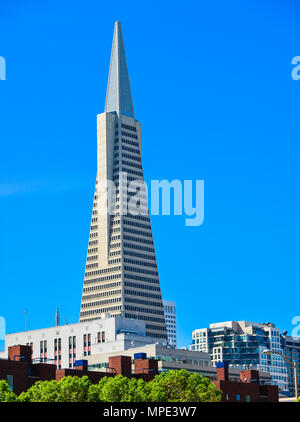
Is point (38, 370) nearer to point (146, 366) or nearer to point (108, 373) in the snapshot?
point (108, 373)

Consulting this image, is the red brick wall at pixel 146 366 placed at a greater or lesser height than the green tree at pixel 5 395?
greater

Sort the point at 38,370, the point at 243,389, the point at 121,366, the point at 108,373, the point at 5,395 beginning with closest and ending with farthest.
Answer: the point at 5,395 → the point at 38,370 → the point at 108,373 → the point at 121,366 → the point at 243,389

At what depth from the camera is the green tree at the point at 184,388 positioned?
13412 centimetres

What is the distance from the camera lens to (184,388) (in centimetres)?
13688

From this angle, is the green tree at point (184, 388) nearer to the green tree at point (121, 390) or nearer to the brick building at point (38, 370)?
the green tree at point (121, 390)

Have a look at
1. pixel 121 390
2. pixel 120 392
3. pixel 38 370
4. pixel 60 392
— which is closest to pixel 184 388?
pixel 121 390

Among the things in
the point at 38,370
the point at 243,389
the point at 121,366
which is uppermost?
the point at 121,366

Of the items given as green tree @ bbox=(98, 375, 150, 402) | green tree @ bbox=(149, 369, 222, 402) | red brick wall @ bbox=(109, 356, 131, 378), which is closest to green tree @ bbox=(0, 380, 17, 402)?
green tree @ bbox=(98, 375, 150, 402)

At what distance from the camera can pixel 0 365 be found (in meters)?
130

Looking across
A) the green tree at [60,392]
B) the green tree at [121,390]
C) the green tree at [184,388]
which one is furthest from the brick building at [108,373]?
the green tree at [60,392]

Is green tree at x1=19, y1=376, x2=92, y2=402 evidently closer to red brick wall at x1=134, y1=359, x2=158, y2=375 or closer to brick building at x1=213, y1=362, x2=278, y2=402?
red brick wall at x1=134, y1=359, x2=158, y2=375

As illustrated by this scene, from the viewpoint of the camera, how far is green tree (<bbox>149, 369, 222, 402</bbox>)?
134 metres
